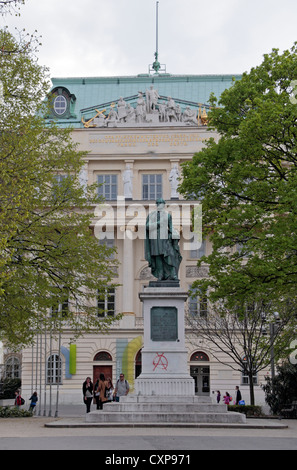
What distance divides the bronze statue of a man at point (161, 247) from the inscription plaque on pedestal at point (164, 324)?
1206 mm

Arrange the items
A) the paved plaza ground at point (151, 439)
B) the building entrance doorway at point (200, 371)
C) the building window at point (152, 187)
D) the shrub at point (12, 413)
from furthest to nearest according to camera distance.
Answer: the building window at point (152, 187) < the building entrance doorway at point (200, 371) < the shrub at point (12, 413) < the paved plaza ground at point (151, 439)

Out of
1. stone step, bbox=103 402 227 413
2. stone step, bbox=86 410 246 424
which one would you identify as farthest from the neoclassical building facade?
stone step, bbox=86 410 246 424

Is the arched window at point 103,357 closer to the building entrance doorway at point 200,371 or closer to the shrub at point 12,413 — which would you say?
the building entrance doorway at point 200,371

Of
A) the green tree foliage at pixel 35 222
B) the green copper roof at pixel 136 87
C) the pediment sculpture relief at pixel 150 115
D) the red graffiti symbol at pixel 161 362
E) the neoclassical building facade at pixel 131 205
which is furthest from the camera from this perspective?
the green copper roof at pixel 136 87

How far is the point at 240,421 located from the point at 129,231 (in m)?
34.4

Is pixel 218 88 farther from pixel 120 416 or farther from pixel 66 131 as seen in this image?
pixel 120 416

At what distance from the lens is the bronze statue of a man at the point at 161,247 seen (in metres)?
18.6

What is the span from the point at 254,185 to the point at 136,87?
3362cm

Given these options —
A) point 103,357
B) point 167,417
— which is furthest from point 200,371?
point 167,417

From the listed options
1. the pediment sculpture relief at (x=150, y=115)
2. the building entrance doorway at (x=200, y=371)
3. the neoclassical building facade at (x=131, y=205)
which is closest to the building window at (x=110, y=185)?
the neoclassical building facade at (x=131, y=205)

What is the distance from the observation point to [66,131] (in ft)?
80.8

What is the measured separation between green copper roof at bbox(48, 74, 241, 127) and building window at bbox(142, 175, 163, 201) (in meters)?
6.94
